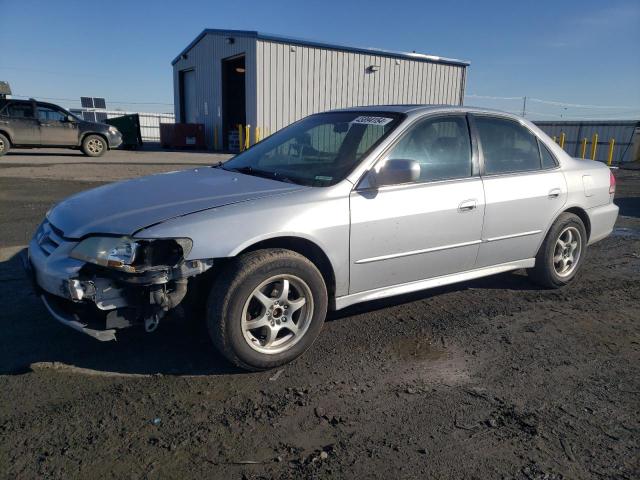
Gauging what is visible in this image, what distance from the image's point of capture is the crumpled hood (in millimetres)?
2850

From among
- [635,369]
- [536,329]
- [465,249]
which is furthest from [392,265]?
[635,369]

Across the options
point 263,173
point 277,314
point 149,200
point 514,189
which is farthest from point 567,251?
point 149,200

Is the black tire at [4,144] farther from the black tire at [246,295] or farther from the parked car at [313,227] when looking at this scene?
the black tire at [246,295]

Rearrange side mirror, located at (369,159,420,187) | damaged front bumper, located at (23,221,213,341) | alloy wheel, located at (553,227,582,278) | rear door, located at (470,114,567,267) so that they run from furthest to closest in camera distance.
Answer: alloy wheel, located at (553,227,582,278) → rear door, located at (470,114,567,267) → side mirror, located at (369,159,420,187) → damaged front bumper, located at (23,221,213,341)

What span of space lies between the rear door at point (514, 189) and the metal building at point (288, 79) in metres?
18.4

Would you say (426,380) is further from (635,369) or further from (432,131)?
(432,131)

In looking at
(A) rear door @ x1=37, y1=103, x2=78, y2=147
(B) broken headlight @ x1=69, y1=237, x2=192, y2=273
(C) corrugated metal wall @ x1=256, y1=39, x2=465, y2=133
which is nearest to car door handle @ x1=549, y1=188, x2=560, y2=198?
(B) broken headlight @ x1=69, y1=237, x2=192, y2=273

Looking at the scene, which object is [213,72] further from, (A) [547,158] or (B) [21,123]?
(A) [547,158]

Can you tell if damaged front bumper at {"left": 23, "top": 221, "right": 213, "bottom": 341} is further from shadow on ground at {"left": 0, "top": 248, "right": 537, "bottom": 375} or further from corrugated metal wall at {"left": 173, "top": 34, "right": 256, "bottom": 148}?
corrugated metal wall at {"left": 173, "top": 34, "right": 256, "bottom": 148}

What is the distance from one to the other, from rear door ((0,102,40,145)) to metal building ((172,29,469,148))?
28.5ft

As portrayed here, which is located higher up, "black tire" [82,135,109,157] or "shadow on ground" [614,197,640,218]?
"black tire" [82,135,109,157]

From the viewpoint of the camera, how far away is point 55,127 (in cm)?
1631

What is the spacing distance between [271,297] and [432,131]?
1.84m

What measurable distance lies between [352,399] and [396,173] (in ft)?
4.86
